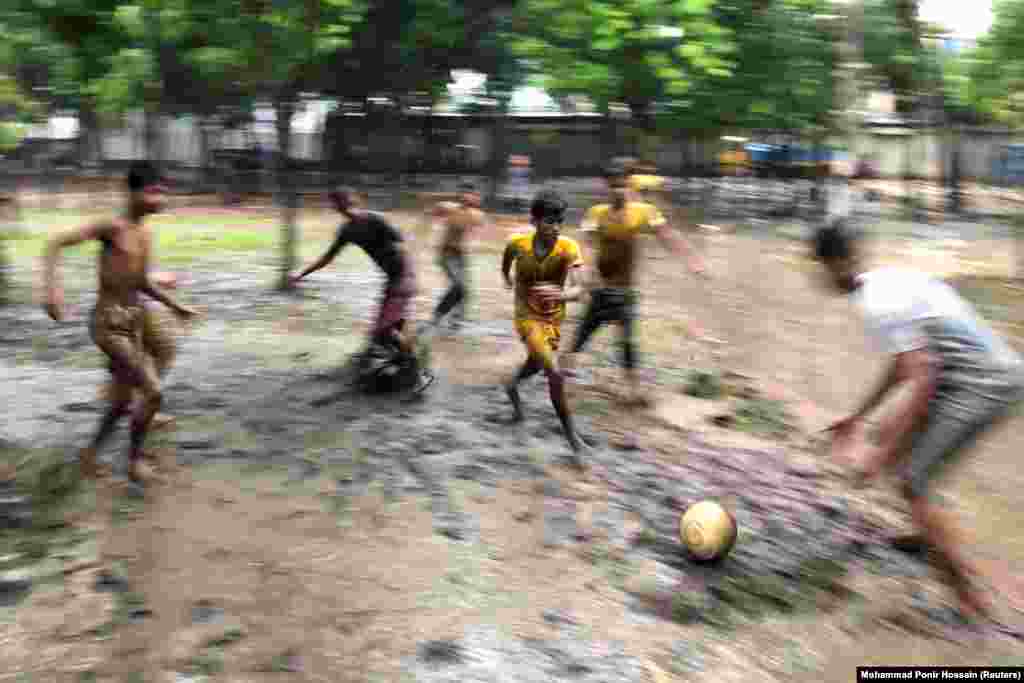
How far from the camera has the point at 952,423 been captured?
15.1 ft

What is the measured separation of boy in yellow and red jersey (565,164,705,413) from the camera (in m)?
7.47

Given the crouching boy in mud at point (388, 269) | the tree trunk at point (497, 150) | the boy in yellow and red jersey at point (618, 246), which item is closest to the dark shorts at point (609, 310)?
the boy in yellow and red jersey at point (618, 246)

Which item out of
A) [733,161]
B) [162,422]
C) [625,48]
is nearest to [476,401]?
[162,422]

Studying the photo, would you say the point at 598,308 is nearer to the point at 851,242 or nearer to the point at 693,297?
the point at 851,242

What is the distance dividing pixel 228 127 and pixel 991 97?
16.2m

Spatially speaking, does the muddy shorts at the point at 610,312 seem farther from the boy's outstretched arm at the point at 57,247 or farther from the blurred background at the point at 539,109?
the boy's outstretched arm at the point at 57,247

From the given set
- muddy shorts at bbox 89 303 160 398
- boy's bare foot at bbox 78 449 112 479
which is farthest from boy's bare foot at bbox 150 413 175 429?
muddy shorts at bbox 89 303 160 398

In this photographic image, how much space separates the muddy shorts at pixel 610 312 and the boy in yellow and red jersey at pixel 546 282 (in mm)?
1126

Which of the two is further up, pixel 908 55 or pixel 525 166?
pixel 908 55

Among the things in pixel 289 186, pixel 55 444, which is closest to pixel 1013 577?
pixel 55 444

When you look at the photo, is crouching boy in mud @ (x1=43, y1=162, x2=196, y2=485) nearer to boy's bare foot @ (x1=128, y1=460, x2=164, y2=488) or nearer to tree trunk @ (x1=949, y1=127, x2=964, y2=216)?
boy's bare foot @ (x1=128, y1=460, x2=164, y2=488)

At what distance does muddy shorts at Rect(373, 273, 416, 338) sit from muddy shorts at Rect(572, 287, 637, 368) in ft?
4.40

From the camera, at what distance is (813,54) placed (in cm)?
1897

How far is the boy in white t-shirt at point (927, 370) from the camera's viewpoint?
4543mm
